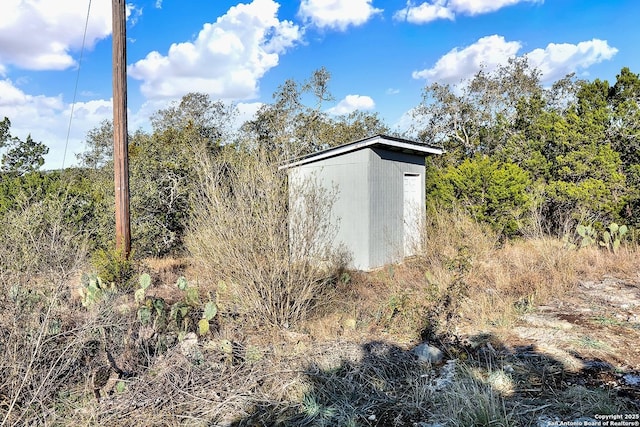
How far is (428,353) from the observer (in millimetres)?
3551

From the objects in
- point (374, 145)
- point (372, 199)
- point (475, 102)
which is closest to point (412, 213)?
point (372, 199)

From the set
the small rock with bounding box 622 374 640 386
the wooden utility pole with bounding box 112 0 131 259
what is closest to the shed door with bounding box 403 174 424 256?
the small rock with bounding box 622 374 640 386

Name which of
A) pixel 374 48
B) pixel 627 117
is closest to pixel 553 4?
pixel 627 117

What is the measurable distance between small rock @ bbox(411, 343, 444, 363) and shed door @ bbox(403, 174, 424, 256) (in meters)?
4.18

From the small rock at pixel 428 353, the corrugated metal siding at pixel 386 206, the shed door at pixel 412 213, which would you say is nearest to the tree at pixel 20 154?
the corrugated metal siding at pixel 386 206

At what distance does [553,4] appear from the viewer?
31.7ft

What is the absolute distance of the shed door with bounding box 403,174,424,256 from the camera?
27.5ft

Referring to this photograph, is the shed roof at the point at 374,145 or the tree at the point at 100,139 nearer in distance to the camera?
the shed roof at the point at 374,145

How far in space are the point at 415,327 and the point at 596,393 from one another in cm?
173

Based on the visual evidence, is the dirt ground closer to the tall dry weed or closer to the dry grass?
the dry grass

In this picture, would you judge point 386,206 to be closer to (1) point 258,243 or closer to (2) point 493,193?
(2) point 493,193

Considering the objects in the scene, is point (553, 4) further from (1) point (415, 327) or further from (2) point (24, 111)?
(2) point (24, 111)

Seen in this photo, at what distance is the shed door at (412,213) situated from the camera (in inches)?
330

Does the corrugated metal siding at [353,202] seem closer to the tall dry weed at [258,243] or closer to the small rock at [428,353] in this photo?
the tall dry weed at [258,243]
